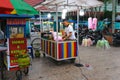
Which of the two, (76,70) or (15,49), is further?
(76,70)

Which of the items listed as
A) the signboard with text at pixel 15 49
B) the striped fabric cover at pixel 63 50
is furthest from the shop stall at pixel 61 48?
the signboard with text at pixel 15 49

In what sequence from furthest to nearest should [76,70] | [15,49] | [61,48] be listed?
[61,48], [76,70], [15,49]

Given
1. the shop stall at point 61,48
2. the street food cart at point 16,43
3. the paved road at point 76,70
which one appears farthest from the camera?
the shop stall at point 61,48

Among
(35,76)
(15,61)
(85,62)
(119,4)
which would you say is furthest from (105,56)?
(119,4)

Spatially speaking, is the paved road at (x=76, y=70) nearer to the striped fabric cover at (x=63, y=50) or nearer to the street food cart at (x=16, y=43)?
the striped fabric cover at (x=63, y=50)

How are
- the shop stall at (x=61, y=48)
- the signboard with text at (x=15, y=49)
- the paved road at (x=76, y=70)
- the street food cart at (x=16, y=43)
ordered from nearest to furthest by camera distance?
the street food cart at (x=16, y=43) → the signboard with text at (x=15, y=49) → the paved road at (x=76, y=70) → the shop stall at (x=61, y=48)

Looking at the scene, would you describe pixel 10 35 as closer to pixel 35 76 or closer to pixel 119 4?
pixel 35 76

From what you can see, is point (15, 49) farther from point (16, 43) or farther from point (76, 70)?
point (76, 70)

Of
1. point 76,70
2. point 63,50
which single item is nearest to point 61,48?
point 63,50

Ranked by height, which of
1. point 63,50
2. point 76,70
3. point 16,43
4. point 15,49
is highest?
point 16,43

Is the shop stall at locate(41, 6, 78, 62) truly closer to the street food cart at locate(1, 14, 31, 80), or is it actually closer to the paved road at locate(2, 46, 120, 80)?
the paved road at locate(2, 46, 120, 80)

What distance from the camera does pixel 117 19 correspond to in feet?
49.4

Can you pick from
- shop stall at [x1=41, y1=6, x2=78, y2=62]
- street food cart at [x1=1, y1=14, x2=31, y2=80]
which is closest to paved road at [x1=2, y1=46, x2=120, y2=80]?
shop stall at [x1=41, y1=6, x2=78, y2=62]

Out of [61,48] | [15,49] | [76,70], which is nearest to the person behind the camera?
[15,49]
